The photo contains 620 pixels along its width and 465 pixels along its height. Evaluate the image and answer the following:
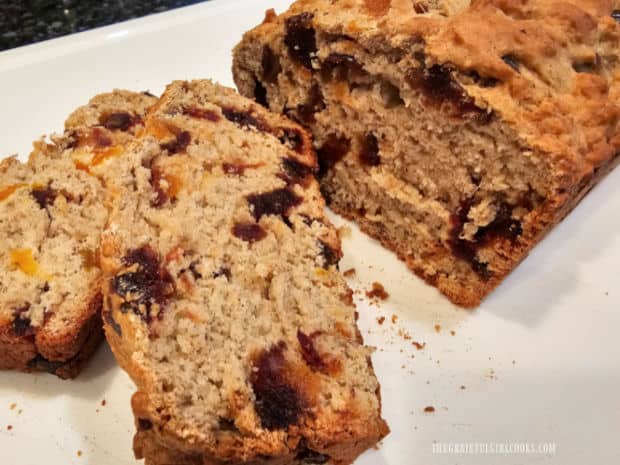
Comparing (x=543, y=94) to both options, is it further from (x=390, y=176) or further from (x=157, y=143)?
(x=157, y=143)

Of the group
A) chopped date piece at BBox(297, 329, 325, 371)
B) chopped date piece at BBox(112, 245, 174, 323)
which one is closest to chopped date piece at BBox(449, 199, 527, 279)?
chopped date piece at BBox(297, 329, 325, 371)

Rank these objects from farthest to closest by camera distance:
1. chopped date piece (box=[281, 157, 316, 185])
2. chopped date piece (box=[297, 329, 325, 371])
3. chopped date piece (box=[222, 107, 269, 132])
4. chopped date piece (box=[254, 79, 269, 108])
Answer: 1. chopped date piece (box=[254, 79, 269, 108])
2. chopped date piece (box=[222, 107, 269, 132])
3. chopped date piece (box=[281, 157, 316, 185])
4. chopped date piece (box=[297, 329, 325, 371])

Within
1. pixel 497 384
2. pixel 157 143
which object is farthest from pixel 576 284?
pixel 157 143

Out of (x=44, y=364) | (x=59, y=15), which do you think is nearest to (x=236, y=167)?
(x=44, y=364)

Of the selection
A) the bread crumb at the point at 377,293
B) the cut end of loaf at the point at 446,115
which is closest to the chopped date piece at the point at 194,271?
the bread crumb at the point at 377,293

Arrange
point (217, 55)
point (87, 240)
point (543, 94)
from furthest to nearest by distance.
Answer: point (217, 55)
point (87, 240)
point (543, 94)

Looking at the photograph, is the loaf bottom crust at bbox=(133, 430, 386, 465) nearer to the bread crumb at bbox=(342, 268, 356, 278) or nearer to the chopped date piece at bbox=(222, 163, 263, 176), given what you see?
the bread crumb at bbox=(342, 268, 356, 278)
